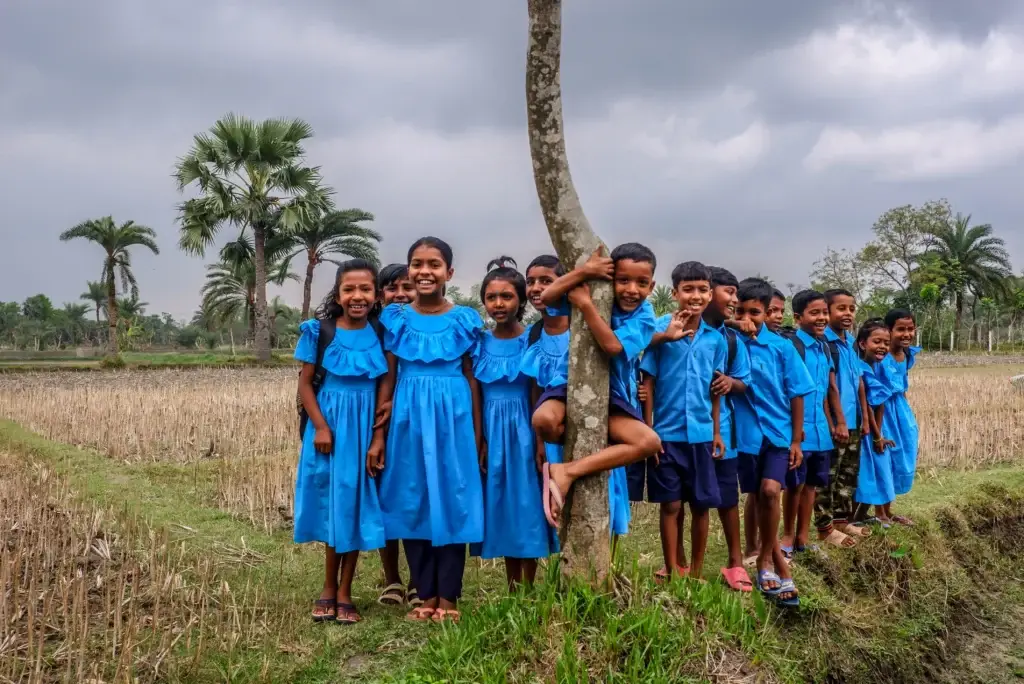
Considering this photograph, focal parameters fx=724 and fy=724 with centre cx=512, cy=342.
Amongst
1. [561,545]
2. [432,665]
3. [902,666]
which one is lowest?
[902,666]

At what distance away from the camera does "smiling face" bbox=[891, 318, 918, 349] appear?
18.5ft

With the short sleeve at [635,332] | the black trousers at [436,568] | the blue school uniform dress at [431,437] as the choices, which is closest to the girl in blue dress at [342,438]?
the blue school uniform dress at [431,437]

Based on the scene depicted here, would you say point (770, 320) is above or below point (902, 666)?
above

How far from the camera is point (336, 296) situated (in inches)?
153

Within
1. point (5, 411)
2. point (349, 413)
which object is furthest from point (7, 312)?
point (349, 413)

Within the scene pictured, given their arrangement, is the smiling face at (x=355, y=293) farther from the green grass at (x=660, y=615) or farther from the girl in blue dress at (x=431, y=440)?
the green grass at (x=660, y=615)

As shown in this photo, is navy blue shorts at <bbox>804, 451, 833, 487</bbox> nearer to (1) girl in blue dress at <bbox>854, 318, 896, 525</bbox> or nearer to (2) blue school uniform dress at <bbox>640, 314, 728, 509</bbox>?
(1) girl in blue dress at <bbox>854, 318, 896, 525</bbox>

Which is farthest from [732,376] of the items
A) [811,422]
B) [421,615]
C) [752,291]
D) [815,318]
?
[421,615]

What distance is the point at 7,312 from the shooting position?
186 ft

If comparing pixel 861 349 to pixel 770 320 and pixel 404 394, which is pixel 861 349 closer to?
pixel 770 320

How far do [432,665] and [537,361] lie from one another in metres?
1.48

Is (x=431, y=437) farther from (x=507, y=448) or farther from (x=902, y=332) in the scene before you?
(x=902, y=332)

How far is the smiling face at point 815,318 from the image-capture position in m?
4.89

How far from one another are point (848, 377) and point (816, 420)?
2.09 ft
